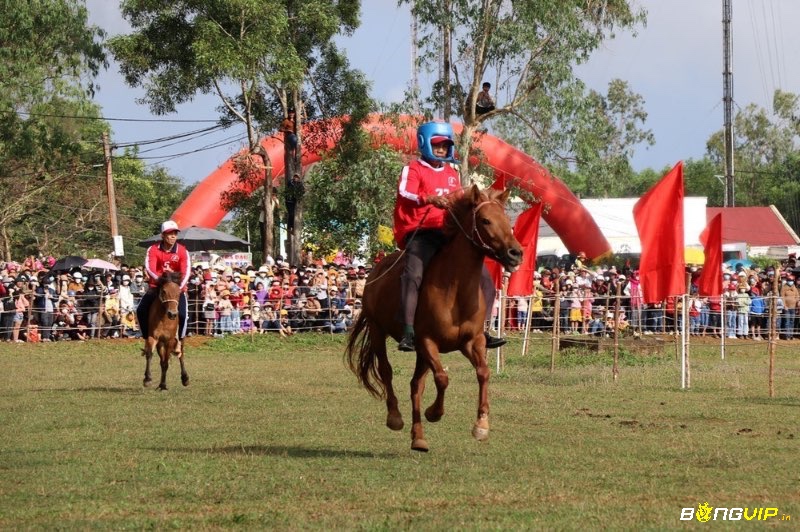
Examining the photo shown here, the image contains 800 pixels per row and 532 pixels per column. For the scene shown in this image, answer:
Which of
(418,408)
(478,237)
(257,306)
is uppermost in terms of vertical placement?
(478,237)

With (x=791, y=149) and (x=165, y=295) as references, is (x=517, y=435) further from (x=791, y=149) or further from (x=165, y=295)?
(x=791, y=149)

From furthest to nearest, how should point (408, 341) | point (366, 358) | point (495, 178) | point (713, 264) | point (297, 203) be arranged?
point (495, 178), point (297, 203), point (713, 264), point (366, 358), point (408, 341)

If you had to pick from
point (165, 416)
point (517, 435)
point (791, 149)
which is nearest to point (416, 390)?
point (517, 435)

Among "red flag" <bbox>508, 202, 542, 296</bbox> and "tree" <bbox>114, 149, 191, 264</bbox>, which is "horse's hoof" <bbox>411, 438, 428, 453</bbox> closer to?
"red flag" <bbox>508, 202, 542, 296</bbox>

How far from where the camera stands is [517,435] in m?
12.0

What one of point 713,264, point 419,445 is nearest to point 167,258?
point 419,445

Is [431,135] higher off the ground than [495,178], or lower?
lower

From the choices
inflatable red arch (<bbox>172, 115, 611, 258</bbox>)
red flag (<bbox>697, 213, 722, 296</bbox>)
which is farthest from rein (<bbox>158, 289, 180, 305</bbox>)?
inflatable red arch (<bbox>172, 115, 611, 258</bbox>)

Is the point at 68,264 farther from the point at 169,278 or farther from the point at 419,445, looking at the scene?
the point at 419,445

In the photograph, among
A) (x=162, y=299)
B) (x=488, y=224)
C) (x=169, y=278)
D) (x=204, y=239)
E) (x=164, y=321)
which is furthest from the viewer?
(x=204, y=239)

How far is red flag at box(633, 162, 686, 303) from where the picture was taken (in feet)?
60.0

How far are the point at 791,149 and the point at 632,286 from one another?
77356mm

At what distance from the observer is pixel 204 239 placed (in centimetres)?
3694

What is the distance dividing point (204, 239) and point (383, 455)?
2714 centimetres
